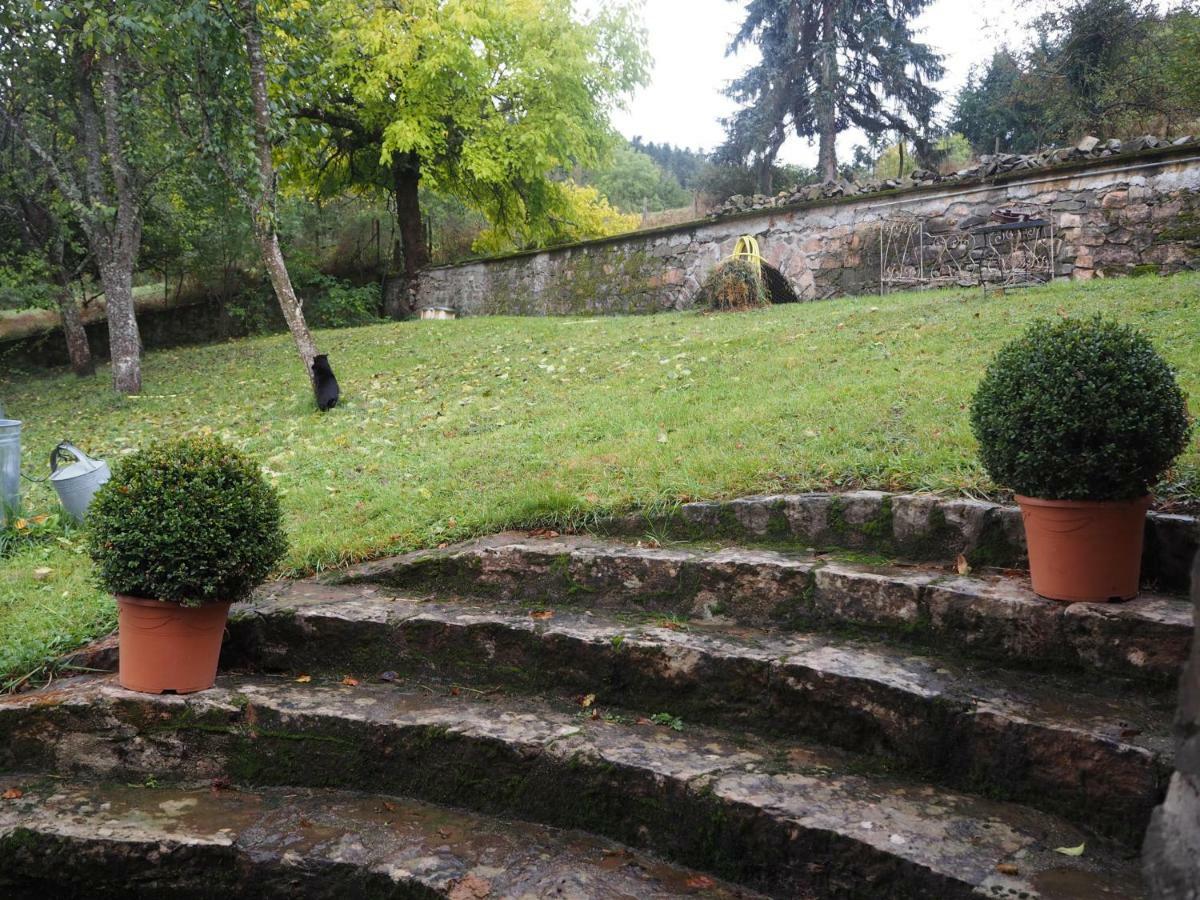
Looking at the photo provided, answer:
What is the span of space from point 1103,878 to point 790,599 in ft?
4.65

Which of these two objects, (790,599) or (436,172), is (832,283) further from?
(790,599)

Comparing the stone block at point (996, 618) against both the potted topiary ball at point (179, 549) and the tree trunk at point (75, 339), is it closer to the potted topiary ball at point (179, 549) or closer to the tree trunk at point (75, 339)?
the potted topiary ball at point (179, 549)

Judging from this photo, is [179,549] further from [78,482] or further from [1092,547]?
[1092,547]

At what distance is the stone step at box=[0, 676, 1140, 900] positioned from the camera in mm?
Answer: 2219

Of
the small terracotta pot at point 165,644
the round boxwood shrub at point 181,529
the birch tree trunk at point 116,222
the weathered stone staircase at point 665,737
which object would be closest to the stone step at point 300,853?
the weathered stone staircase at point 665,737

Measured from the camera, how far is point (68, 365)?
1714 centimetres

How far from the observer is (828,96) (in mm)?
22922

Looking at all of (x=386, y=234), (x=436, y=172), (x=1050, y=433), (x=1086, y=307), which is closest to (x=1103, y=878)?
(x=1050, y=433)

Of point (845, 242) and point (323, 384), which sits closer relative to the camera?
point (323, 384)

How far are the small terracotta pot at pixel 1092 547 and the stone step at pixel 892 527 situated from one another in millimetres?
199

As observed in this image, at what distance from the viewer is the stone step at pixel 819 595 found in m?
2.68

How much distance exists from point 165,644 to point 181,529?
1.55 ft

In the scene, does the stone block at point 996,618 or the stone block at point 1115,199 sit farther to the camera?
the stone block at point 1115,199

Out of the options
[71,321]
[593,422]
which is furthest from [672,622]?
[71,321]
